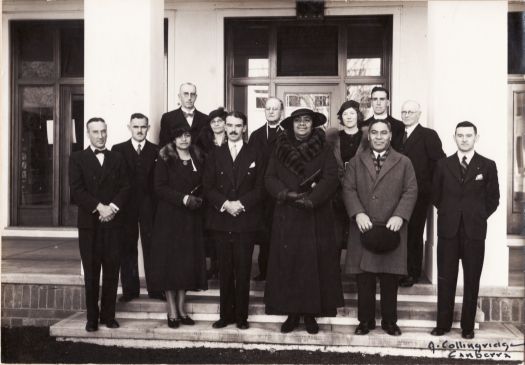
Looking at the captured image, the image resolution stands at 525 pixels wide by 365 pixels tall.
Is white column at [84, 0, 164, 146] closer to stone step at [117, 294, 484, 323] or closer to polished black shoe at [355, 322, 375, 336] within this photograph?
stone step at [117, 294, 484, 323]

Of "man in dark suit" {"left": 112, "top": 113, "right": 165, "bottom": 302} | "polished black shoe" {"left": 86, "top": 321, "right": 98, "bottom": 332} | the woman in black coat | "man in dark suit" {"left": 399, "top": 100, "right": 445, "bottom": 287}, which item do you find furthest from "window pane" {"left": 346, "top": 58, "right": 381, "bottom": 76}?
"polished black shoe" {"left": 86, "top": 321, "right": 98, "bottom": 332}

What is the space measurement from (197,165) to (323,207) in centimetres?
115

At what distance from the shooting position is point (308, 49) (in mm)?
8516

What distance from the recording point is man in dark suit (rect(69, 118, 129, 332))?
477 cm

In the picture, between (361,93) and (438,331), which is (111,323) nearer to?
(438,331)

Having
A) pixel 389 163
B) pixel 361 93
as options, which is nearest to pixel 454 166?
pixel 389 163

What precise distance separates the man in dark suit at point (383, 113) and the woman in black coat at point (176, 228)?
167cm

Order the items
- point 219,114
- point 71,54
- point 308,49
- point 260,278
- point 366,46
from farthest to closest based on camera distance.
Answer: point 71,54, point 308,49, point 366,46, point 260,278, point 219,114

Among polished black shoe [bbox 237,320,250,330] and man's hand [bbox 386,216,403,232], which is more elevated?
man's hand [bbox 386,216,403,232]

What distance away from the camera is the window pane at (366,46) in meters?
8.41

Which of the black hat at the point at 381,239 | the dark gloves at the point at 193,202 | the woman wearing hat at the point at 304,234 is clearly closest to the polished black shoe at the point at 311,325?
the woman wearing hat at the point at 304,234

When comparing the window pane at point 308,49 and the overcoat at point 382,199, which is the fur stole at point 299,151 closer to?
the overcoat at point 382,199

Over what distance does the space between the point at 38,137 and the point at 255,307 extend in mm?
5431

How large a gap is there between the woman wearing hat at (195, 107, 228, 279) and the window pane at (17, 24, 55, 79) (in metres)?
4.62
